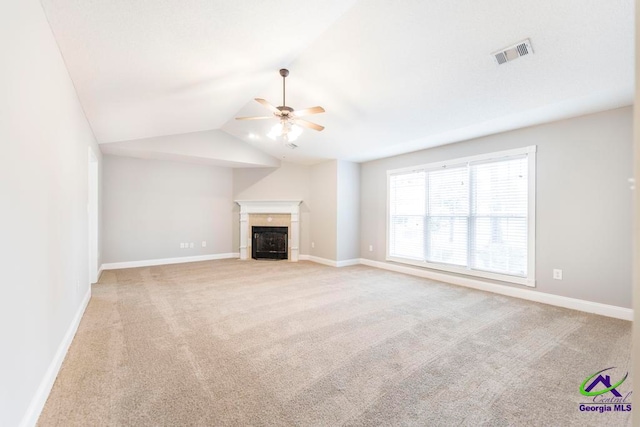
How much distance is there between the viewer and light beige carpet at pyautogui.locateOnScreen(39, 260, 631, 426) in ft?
5.59

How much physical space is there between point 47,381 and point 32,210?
115 centimetres

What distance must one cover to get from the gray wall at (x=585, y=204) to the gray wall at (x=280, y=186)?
4.40m

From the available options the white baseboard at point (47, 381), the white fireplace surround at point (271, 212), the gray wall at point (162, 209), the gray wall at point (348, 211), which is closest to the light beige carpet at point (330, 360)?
the white baseboard at point (47, 381)

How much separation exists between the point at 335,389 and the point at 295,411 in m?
0.33

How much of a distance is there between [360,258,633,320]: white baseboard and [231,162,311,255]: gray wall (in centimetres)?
269

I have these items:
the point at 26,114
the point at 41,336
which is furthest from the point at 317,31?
the point at 41,336

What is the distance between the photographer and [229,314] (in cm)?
334

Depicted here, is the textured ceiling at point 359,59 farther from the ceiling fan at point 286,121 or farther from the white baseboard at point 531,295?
the white baseboard at point 531,295

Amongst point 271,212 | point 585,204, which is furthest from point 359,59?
point 271,212

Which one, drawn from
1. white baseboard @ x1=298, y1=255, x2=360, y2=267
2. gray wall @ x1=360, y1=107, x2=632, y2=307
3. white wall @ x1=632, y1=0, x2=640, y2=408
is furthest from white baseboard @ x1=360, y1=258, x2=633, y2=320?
white wall @ x1=632, y1=0, x2=640, y2=408

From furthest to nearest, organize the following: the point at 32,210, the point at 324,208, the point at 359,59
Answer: the point at 324,208 → the point at 359,59 → the point at 32,210

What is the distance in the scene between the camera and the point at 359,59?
10.2 feet

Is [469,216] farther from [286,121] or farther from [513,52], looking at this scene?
[286,121]

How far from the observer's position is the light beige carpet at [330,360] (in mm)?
1703
